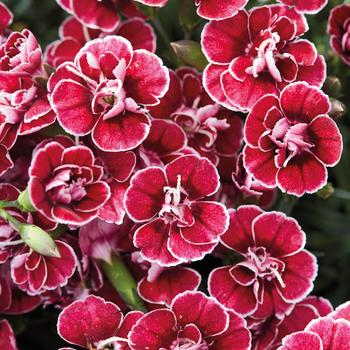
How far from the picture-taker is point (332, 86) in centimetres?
110

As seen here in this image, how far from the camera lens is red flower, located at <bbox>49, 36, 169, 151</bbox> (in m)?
0.99

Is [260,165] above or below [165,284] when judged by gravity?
above

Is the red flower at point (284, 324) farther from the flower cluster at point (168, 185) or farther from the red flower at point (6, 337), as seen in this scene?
the red flower at point (6, 337)

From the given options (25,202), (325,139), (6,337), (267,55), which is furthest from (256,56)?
(6,337)

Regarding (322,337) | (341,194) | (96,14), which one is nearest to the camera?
(322,337)

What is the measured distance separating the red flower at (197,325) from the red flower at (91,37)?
0.38m

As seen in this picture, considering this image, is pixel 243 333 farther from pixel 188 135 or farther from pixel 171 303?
pixel 188 135

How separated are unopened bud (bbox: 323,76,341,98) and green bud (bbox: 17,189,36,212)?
439mm

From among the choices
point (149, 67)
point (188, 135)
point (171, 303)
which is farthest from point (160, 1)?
point (171, 303)

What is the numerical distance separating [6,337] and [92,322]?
169 mm

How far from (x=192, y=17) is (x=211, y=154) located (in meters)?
0.20

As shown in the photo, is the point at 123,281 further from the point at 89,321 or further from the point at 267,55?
the point at 267,55

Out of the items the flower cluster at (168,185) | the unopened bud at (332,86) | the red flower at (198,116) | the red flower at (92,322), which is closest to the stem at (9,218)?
the flower cluster at (168,185)

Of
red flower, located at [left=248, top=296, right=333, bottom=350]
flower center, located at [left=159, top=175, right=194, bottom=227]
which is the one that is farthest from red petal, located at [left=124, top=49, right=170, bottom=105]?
red flower, located at [left=248, top=296, right=333, bottom=350]
